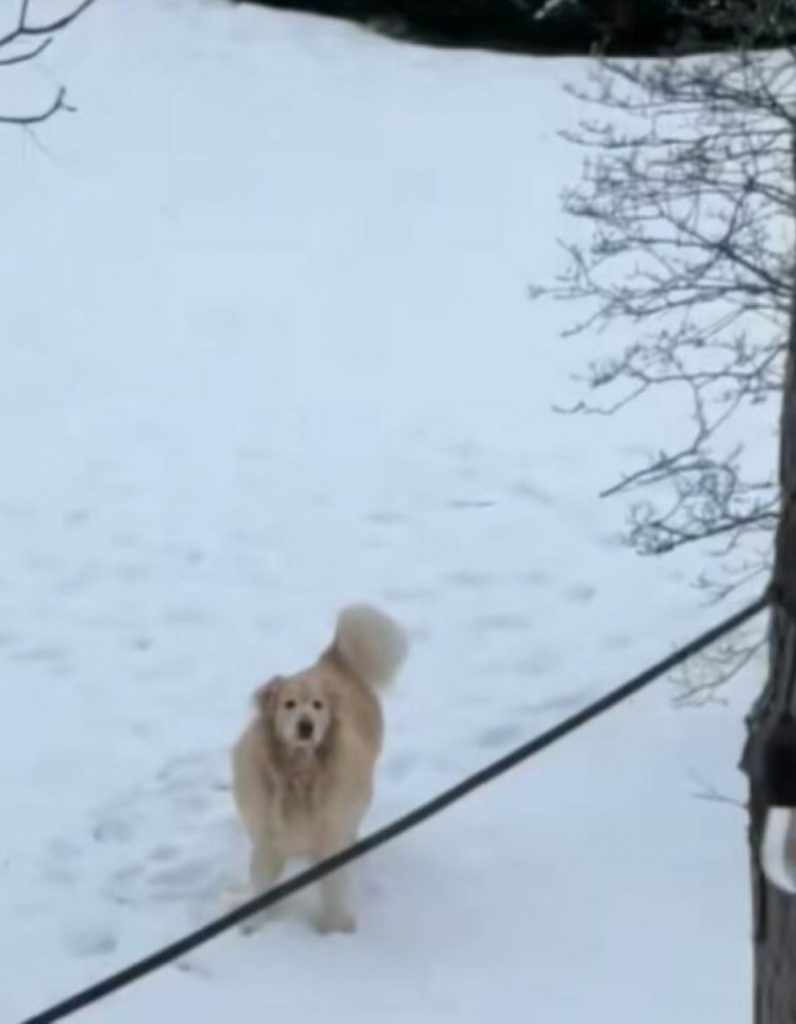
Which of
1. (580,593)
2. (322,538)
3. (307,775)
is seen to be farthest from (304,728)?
(322,538)

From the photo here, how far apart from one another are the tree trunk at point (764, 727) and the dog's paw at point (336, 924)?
3.54m

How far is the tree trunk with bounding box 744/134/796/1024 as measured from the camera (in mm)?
2668

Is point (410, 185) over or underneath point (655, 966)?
over

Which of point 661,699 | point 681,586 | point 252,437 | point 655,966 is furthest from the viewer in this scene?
point 252,437

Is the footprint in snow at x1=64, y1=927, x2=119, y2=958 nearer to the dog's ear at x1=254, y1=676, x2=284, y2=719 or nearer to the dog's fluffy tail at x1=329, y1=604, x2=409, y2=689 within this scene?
the dog's ear at x1=254, y1=676, x2=284, y2=719

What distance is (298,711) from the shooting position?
20.2ft

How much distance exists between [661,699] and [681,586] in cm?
128

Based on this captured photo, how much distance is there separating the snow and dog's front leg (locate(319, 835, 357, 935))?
78mm

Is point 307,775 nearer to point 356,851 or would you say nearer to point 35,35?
point 35,35

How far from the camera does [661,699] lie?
787 cm

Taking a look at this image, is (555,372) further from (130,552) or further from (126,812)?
(126,812)

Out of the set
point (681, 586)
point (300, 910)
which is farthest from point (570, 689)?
point (300, 910)

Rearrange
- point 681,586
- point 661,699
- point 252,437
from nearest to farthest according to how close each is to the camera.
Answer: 1. point 661,699
2. point 681,586
3. point 252,437

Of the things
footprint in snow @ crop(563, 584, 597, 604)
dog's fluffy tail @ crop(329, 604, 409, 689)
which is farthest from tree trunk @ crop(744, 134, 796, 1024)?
footprint in snow @ crop(563, 584, 597, 604)
